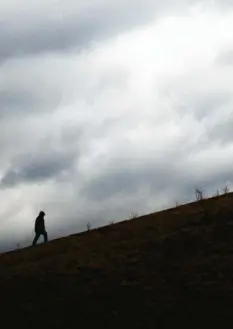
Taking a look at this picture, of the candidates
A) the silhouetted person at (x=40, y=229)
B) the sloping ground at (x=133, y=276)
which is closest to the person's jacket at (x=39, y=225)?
the silhouetted person at (x=40, y=229)

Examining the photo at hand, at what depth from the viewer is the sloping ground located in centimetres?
2008

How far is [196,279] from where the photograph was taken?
2148 centimetres

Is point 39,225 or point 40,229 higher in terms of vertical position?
point 39,225

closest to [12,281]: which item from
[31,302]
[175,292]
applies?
[31,302]

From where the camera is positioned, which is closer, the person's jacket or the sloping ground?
→ the sloping ground

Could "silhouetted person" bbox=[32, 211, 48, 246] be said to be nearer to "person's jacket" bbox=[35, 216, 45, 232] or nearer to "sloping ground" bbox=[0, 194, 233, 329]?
"person's jacket" bbox=[35, 216, 45, 232]

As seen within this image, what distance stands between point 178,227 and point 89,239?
3.01 m

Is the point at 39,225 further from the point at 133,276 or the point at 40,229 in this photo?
the point at 133,276

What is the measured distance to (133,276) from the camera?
22.5 metres

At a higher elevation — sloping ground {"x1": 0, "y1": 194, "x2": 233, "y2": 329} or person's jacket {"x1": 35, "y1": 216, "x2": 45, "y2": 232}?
person's jacket {"x1": 35, "y1": 216, "x2": 45, "y2": 232}

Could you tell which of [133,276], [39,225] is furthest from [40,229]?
[133,276]

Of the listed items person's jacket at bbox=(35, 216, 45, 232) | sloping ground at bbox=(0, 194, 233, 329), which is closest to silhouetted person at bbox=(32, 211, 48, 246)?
person's jacket at bbox=(35, 216, 45, 232)

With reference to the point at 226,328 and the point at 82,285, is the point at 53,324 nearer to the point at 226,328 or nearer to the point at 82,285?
the point at 82,285

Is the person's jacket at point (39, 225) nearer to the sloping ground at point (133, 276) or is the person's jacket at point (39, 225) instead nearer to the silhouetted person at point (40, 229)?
the silhouetted person at point (40, 229)
